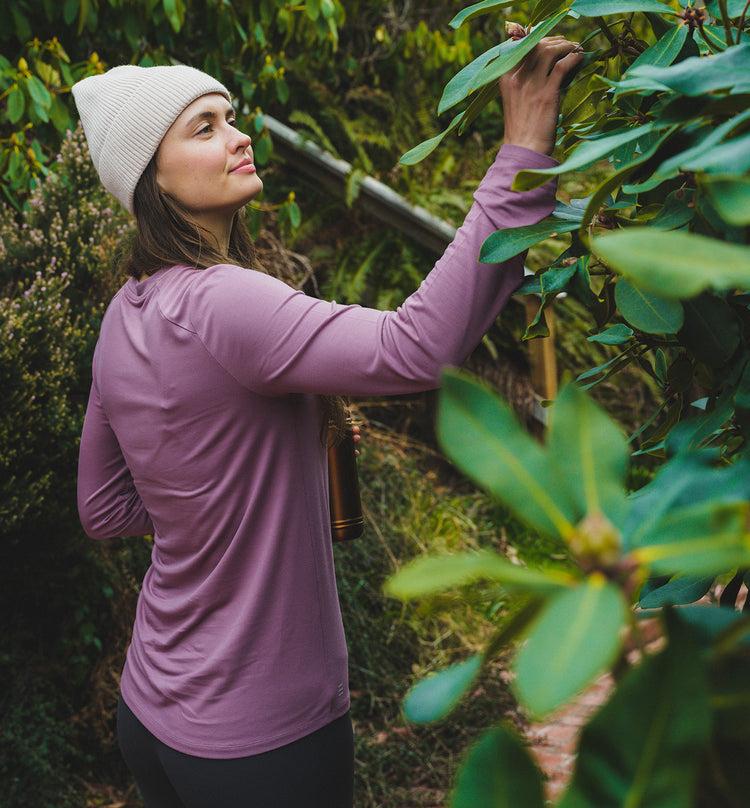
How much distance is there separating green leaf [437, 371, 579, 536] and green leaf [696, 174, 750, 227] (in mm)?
155

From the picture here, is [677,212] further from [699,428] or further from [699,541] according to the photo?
[699,541]

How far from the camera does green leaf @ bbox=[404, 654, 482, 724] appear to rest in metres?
0.39

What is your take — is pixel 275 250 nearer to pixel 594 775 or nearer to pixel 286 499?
pixel 286 499

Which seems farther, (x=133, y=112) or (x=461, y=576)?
(x=133, y=112)

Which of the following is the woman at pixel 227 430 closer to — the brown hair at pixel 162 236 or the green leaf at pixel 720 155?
the brown hair at pixel 162 236

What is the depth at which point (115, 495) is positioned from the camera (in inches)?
60.7

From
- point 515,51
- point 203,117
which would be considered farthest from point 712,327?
point 203,117

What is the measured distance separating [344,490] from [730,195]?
1.21 metres

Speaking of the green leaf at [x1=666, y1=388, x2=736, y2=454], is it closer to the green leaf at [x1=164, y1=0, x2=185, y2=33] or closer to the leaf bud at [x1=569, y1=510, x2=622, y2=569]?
the leaf bud at [x1=569, y1=510, x2=622, y2=569]

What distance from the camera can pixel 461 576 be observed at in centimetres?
35

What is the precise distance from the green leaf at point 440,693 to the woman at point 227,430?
618 mm

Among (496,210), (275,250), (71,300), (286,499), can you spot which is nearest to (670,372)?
(496,210)

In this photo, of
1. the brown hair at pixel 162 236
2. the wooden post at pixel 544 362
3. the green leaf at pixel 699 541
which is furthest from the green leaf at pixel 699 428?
the wooden post at pixel 544 362

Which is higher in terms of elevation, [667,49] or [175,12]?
[175,12]
